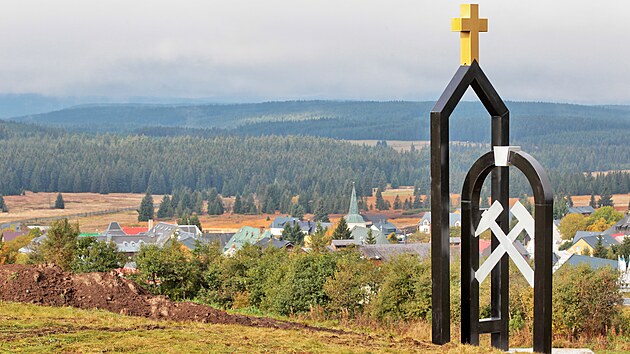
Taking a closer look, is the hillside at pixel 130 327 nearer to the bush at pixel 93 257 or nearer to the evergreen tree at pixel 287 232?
the bush at pixel 93 257

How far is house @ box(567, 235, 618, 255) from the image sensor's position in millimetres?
98287

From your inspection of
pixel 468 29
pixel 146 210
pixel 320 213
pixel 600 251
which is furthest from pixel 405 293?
pixel 146 210

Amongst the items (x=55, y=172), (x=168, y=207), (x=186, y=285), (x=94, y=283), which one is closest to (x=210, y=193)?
(x=168, y=207)

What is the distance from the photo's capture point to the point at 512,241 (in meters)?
12.8

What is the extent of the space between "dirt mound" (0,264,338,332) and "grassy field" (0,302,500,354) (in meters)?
0.89

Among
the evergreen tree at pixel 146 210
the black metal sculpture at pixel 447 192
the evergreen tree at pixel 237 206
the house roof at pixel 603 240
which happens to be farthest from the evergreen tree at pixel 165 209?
the black metal sculpture at pixel 447 192

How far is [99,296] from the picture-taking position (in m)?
18.6

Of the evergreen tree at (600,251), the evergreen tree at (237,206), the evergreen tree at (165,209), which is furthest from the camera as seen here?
the evergreen tree at (237,206)

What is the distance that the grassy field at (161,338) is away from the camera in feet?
42.4

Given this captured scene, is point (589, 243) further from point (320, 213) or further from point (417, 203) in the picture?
point (320, 213)

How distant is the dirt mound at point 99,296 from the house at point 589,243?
83975 millimetres

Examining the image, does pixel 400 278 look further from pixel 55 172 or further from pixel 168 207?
pixel 55 172

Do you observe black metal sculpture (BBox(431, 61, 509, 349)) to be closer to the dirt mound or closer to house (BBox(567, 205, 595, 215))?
the dirt mound

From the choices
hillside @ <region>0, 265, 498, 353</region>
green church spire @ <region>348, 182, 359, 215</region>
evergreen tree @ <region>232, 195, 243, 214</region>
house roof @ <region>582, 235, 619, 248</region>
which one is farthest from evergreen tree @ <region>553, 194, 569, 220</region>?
hillside @ <region>0, 265, 498, 353</region>
